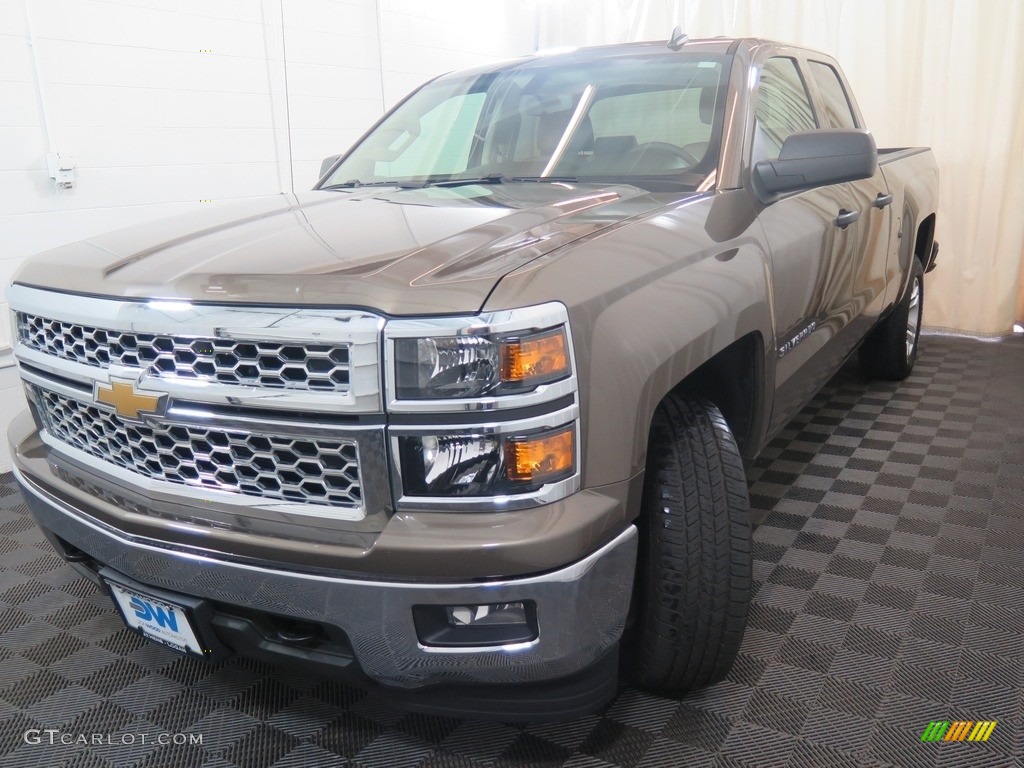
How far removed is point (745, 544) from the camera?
164 cm

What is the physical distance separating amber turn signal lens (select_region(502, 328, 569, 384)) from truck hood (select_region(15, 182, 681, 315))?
9 cm

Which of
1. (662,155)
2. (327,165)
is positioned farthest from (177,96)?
(662,155)

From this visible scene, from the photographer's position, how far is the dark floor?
1.65m

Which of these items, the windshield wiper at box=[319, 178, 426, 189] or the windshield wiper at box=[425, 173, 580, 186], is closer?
the windshield wiper at box=[425, 173, 580, 186]

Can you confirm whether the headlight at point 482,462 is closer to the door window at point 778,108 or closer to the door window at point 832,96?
the door window at point 778,108

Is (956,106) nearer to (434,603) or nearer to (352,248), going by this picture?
(352,248)

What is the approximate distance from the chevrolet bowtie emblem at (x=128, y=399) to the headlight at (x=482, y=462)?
1.47 feet

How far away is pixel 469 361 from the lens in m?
1.22

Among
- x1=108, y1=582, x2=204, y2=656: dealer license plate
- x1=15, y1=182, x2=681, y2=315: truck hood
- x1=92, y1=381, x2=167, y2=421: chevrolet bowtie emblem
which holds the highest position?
x1=15, y1=182, x2=681, y2=315: truck hood

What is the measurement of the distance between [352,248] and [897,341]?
324 centimetres

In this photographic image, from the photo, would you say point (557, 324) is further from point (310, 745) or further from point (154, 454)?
point (310, 745)

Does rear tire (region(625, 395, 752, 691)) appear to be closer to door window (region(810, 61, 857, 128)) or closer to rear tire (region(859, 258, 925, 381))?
door window (region(810, 61, 857, 128))

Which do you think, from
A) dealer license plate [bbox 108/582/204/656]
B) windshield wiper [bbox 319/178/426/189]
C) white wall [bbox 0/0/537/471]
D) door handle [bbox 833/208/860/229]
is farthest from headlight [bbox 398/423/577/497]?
white wall [bbox 0/0/537/471]

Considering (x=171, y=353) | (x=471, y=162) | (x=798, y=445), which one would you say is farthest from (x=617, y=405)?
(x=798, y=445)
